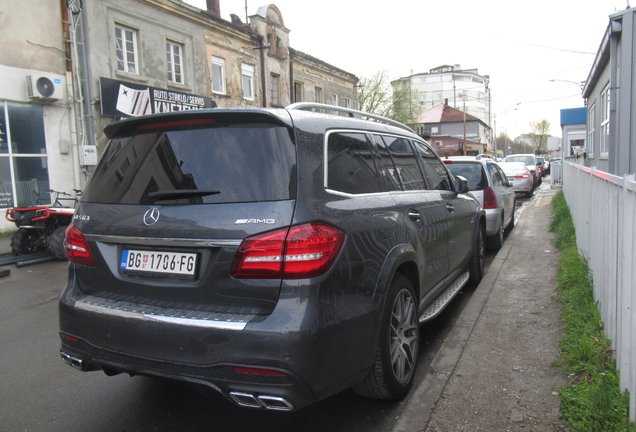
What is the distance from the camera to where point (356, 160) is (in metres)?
3.06

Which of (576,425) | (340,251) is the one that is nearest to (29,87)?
(340,251)

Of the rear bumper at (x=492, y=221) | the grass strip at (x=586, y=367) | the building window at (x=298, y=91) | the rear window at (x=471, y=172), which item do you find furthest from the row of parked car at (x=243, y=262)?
the building window at (x=298, y=91)

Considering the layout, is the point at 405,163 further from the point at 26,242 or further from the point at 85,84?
the point at 85,84

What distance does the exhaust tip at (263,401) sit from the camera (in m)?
2.22

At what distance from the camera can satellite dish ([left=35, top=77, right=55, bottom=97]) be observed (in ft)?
42.4

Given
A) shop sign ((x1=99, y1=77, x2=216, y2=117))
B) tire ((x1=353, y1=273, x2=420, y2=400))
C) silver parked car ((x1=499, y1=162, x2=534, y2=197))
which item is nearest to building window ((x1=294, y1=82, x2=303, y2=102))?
shop sign ((x1=99, y1=77, x2=216, y2=117))

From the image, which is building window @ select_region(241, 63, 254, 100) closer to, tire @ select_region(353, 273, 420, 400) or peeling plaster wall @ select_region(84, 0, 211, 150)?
peeling plaster wall @ select_region(84, 0, 211, 150)

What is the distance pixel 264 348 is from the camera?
7.25 ft

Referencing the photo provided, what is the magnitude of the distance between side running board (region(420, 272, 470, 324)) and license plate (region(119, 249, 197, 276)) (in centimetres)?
190

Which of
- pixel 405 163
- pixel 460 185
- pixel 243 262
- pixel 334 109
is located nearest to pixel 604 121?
pixel 460 185

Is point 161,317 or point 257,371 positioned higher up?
point 161,317

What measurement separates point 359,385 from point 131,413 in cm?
149

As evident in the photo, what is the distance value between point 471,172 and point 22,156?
11.9m

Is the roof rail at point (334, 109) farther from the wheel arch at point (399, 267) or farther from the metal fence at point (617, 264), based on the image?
the metal fence at point (617, 264)
